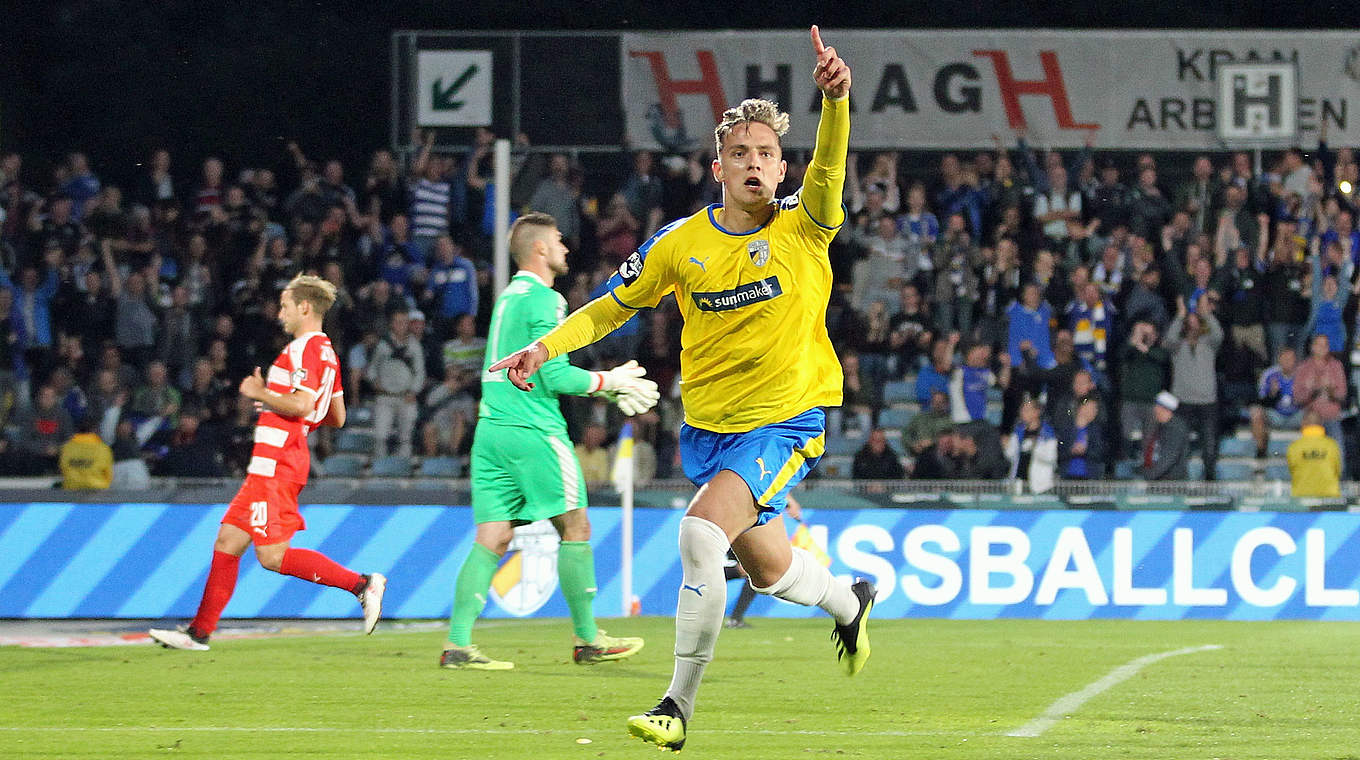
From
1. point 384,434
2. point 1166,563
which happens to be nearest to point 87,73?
point 384,434

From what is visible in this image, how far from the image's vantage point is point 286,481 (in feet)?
31.2

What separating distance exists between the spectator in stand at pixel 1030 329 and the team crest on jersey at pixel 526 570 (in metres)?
6.22

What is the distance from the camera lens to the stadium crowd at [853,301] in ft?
55.8

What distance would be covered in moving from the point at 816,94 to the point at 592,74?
2.62 meters

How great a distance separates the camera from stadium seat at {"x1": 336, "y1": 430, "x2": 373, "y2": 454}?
17.7 m

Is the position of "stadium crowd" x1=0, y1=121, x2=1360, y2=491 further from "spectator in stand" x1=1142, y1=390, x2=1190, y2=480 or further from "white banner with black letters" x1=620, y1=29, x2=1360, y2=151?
"white banner with black letters" x1=620, y1=29, x2=1360, y2=151

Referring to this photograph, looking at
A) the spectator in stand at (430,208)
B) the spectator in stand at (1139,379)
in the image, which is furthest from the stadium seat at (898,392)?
the spectator in stand at (430,208)

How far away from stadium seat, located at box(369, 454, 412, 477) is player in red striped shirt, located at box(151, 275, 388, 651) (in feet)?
23.9

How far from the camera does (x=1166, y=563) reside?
538 inches

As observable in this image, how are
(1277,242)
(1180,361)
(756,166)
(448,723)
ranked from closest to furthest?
(756,166) → (448,723) → (1180,361) → (1277,242)

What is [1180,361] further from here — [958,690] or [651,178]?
[958,690]

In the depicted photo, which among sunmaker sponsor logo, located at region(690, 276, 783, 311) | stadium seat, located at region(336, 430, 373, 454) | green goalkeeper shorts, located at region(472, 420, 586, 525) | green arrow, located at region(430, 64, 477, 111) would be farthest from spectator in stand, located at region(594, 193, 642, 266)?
sunmaker sponsor logo, located at region(690, 276, 783, 311)

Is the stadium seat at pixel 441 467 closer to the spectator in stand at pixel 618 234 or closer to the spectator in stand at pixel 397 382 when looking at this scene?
the spectator in stand at pixel 397 382

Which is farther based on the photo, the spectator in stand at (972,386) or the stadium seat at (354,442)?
the stadium seat at (354,442)
